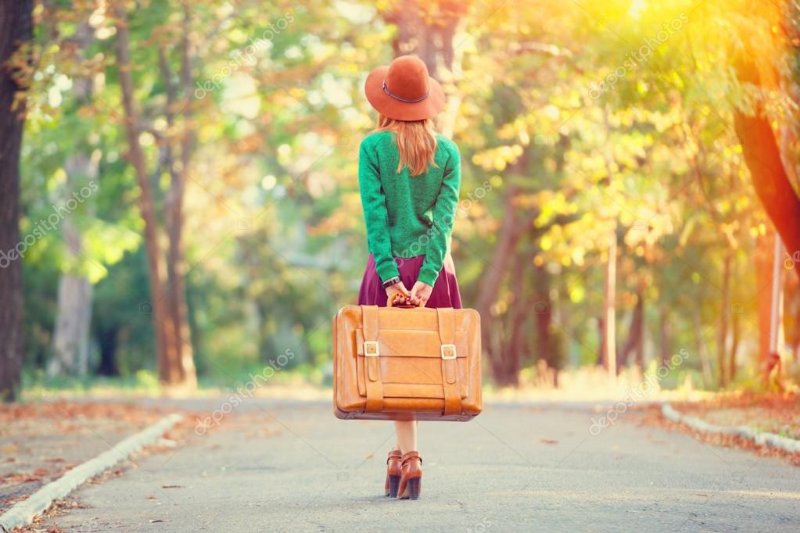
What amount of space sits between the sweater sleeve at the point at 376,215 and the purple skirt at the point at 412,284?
0.08m

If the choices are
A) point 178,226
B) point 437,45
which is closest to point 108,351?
point 178,226

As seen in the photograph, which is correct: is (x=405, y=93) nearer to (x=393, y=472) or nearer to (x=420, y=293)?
(x=420, y=293)

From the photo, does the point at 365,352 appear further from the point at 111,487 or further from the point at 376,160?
the point at 111,487

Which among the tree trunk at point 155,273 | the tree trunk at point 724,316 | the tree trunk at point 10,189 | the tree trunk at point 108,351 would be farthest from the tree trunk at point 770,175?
the tree trunk at point 108,351

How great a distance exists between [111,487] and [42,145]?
19.0 meters

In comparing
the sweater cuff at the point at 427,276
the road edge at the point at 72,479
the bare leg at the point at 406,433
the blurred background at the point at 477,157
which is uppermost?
the blurred background at the point at 477,157

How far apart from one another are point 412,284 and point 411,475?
1.07 metres

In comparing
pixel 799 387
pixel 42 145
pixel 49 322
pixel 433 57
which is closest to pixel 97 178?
pixel 42 145

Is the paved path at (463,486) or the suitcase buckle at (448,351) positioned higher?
the suitcase buckle at (448,351)

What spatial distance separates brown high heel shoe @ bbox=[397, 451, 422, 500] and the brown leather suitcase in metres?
0.39

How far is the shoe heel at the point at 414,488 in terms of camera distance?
24.6ft

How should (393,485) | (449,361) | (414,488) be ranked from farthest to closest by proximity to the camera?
(393,485) < (414,488) < (449,361)

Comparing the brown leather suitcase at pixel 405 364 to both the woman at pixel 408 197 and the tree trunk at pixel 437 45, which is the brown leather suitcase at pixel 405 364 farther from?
the tree trunk at pixel 437 45

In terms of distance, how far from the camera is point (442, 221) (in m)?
7.39
